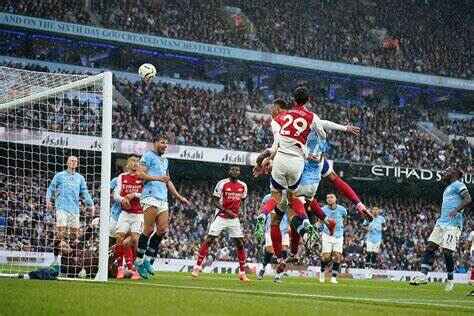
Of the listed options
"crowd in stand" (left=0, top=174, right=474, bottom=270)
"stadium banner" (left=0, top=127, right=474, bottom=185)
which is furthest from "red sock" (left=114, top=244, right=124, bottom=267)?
"crowd in stand" (left=0, top=174, right=474, bottom=270)

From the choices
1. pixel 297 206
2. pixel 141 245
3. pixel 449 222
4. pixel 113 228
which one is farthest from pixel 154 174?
pixel 449 222

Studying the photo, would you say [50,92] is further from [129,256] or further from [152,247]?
[129,256]

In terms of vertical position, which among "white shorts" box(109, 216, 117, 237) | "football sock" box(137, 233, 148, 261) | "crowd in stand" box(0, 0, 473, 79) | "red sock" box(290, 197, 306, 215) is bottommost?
"football sock" box(137, 233, 148, 261)

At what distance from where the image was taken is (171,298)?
33.1ft

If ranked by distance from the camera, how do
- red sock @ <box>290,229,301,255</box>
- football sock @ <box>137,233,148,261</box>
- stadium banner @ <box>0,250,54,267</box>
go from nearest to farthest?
red sock @ <box>290,229,301,255</box> → football sock @ <box>137,233,148,261</box> → stadium banner @ <box>0,250,54,267</box>

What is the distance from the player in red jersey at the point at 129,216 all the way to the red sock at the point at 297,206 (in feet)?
12.8

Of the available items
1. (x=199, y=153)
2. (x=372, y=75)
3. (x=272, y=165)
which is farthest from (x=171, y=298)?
(x=372, y=75)

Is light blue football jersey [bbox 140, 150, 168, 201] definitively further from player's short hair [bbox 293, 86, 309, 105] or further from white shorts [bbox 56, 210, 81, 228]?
player's short hair [bbox 293, 86, 309, 105]

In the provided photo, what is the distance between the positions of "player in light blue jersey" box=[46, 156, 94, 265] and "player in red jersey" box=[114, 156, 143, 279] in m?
0.78

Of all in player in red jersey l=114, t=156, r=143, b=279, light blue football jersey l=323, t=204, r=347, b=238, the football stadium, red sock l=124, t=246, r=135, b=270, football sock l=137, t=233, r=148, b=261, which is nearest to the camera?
the football stadium

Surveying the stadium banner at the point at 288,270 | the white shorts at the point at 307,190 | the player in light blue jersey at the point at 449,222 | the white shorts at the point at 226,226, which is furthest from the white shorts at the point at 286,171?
the stadium banner at the point at 288,270

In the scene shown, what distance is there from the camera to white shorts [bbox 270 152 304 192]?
14.2m

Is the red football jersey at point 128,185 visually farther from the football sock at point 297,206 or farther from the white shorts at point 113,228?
the football sock at point 297,206

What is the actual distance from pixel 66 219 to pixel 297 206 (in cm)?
516
